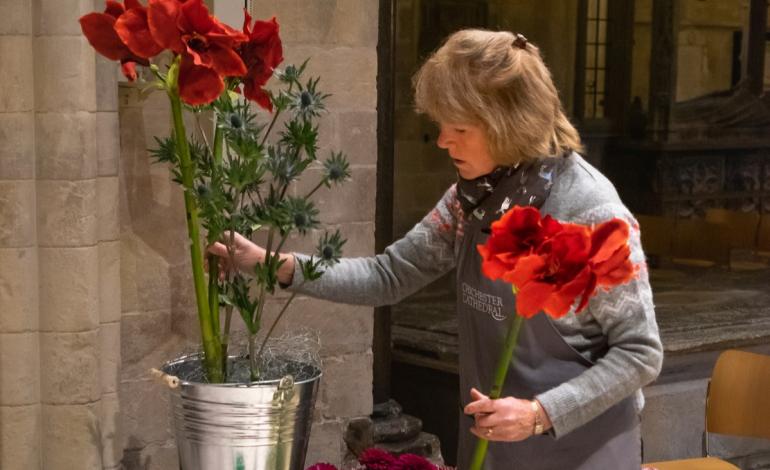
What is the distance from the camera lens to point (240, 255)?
7.77ft

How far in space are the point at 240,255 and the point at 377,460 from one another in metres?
0.44

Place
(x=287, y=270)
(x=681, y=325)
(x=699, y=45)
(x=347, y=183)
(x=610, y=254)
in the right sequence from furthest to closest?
(x=699, y=45)
(x=681, y=325)
(x=347, y=183)
(x=287, y=270)
(x=610, y=254)

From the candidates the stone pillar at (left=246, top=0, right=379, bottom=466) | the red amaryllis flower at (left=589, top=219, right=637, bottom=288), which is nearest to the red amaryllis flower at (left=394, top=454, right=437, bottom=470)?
the red amaryllis flower at (left=589, top=219, right=637, bottom=288)

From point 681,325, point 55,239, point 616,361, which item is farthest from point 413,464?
point 681,325

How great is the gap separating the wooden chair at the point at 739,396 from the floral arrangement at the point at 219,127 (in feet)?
5.74

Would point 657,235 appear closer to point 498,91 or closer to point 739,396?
point 739,396

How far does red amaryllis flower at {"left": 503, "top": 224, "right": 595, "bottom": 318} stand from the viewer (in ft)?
5.59

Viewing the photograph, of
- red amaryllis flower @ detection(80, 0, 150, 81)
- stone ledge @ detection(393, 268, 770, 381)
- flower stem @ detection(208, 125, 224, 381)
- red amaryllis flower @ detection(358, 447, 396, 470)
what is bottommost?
stone ledge @ detection(393, 268, 770, 381)

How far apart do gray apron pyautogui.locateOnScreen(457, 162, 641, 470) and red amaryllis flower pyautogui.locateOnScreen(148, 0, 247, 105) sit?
1.78 ft

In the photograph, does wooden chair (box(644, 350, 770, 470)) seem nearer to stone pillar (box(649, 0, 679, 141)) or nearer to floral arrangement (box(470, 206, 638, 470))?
floral arrangement (box(470, 206, 638, 470))

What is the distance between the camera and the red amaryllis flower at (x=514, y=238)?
1.72 metres

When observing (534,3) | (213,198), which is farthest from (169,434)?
(534,3)

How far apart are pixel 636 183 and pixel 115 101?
14.1 feet

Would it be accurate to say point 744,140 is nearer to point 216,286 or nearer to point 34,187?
point 34,187
